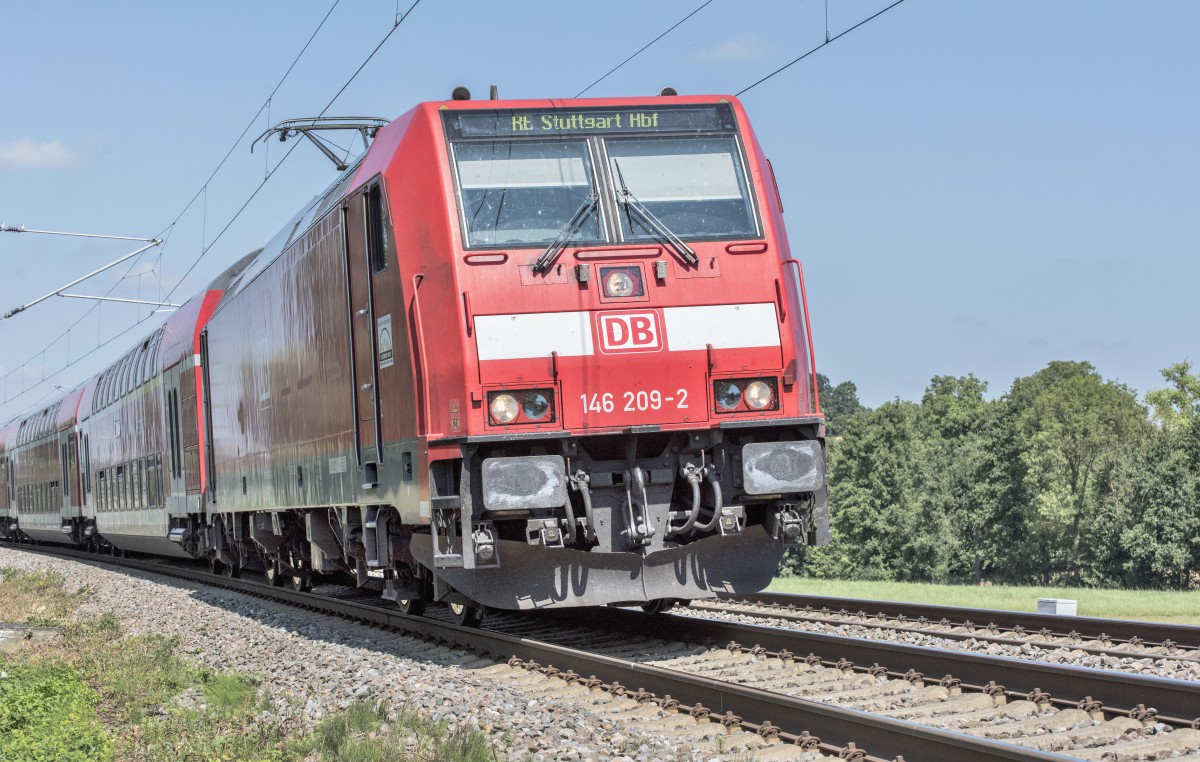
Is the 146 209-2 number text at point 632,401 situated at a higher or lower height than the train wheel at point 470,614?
higher

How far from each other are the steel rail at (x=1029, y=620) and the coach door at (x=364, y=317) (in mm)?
4365

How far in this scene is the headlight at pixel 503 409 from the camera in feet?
29.3

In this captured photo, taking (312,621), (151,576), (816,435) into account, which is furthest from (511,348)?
(151,576)

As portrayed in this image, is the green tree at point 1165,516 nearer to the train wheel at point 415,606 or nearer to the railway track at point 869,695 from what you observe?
the train wheel at point 415,606

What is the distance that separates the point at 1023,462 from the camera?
75.2m

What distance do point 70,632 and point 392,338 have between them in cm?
589

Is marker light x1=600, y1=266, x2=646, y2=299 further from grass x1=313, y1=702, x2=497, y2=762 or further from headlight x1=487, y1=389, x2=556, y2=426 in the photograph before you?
grass x1=313, y1=702, x2=497, y2=762

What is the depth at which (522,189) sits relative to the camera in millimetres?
9547

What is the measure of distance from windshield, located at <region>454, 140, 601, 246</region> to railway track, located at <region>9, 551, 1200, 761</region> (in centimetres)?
292

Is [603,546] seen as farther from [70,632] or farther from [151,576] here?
[151,576]

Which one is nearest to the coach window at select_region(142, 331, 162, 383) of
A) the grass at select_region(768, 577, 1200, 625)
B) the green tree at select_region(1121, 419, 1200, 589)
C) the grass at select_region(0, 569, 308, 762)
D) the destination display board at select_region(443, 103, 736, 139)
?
the grass at select_region(0, 569, 308, 762)

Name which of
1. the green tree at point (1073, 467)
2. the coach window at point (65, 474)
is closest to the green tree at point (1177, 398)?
the green tree at point (1073, 467)

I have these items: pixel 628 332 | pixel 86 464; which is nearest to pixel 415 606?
pixel 628 332

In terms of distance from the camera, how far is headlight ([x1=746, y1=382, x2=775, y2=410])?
9.36 m
